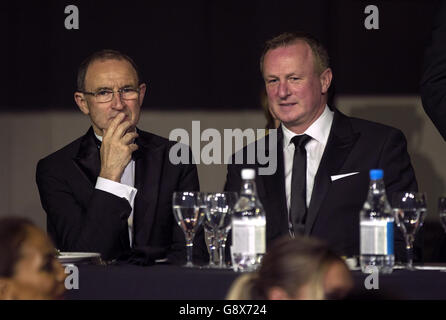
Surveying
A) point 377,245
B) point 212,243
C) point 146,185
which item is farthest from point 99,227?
point 377,245

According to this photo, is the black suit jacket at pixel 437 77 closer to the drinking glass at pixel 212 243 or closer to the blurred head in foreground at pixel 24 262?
the drinking glass at pixel 212 243

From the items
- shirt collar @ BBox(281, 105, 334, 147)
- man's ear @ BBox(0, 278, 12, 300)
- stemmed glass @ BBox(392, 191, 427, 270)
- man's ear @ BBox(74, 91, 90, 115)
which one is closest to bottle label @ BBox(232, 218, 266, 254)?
stemmed glass @ BBox(392, 191, 427, 270)

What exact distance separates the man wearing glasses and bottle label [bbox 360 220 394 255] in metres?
0.81

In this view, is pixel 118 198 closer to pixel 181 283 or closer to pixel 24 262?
pixel 181 283

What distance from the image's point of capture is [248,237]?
219cm

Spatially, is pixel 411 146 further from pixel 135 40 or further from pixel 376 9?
pixel 135 40

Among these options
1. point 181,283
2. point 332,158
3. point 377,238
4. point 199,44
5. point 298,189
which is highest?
point 199,44

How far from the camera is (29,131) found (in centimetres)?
474

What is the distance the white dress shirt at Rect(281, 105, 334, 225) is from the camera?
3.07m

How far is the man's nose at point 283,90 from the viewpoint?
308cm

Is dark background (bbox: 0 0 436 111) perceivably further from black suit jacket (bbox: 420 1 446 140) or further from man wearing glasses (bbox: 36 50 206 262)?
black suit jacket (bbox: 420 1 446 140)

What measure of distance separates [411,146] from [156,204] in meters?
2.20

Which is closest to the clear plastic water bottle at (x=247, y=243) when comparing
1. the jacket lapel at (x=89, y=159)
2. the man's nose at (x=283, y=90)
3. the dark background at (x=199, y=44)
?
the man's nose at (x=283, y=90)

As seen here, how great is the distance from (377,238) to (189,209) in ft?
1.71
